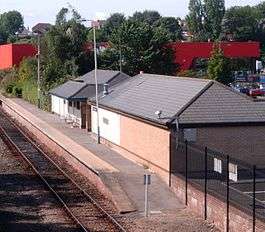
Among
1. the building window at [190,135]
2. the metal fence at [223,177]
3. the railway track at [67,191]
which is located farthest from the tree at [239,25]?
the metal fence at [223,177]

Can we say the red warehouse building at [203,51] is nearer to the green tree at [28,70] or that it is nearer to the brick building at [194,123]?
the green tree at [28,70]

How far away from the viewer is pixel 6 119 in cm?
5859

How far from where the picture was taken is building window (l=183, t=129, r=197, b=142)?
27509 mm

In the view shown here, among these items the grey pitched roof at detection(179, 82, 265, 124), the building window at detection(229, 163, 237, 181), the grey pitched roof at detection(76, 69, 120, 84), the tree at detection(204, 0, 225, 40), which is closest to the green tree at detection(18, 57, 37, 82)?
the grey pitched roof at detection(76, 69, 120, 84)

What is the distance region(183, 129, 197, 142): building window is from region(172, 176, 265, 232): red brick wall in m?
2.34

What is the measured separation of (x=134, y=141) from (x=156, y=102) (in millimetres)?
2171

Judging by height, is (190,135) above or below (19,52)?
below

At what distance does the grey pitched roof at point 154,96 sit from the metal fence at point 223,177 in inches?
97.6

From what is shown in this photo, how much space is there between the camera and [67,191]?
27031 millimetres

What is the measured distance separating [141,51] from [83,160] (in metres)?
46.7

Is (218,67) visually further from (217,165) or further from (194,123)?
(217,165)

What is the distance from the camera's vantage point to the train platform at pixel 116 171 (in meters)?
24.0

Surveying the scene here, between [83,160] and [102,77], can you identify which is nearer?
[83,160]

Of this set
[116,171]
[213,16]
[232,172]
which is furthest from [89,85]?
[213,16]
